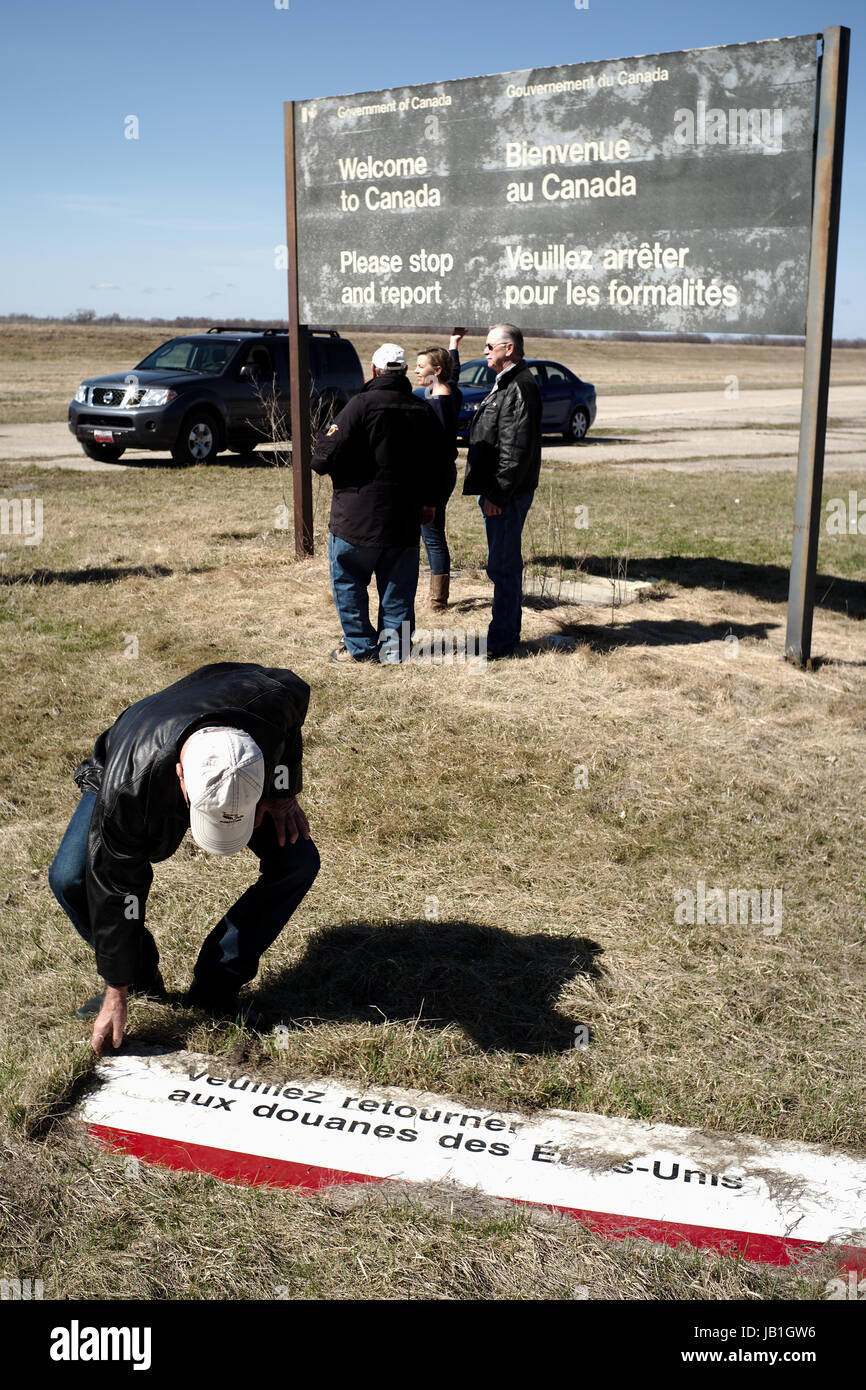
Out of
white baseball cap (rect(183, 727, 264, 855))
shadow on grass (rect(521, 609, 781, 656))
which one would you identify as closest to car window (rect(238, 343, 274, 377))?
shadow on grass (rect(521, 609, 781, 656))

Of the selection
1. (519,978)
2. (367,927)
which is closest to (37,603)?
(367,927)

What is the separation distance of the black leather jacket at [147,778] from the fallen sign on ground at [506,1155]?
47cm

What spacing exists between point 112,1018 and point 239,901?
0.52 m

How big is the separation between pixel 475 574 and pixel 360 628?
2.64 metres

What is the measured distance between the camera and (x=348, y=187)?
948cm

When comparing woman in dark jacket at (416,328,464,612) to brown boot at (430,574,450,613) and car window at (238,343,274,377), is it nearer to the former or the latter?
brown boot at (430,574,450,613)

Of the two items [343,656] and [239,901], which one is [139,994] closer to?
[239,901]

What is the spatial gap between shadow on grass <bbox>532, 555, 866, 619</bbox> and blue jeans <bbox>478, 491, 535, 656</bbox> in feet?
8.63

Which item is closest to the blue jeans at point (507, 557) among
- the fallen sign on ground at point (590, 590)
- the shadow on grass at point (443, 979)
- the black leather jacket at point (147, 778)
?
the fallen sign on ground at point (590, 590)

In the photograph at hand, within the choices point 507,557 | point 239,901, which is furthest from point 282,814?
point 507,557

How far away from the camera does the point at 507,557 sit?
24.1 ft

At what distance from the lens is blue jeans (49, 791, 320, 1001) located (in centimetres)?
351
